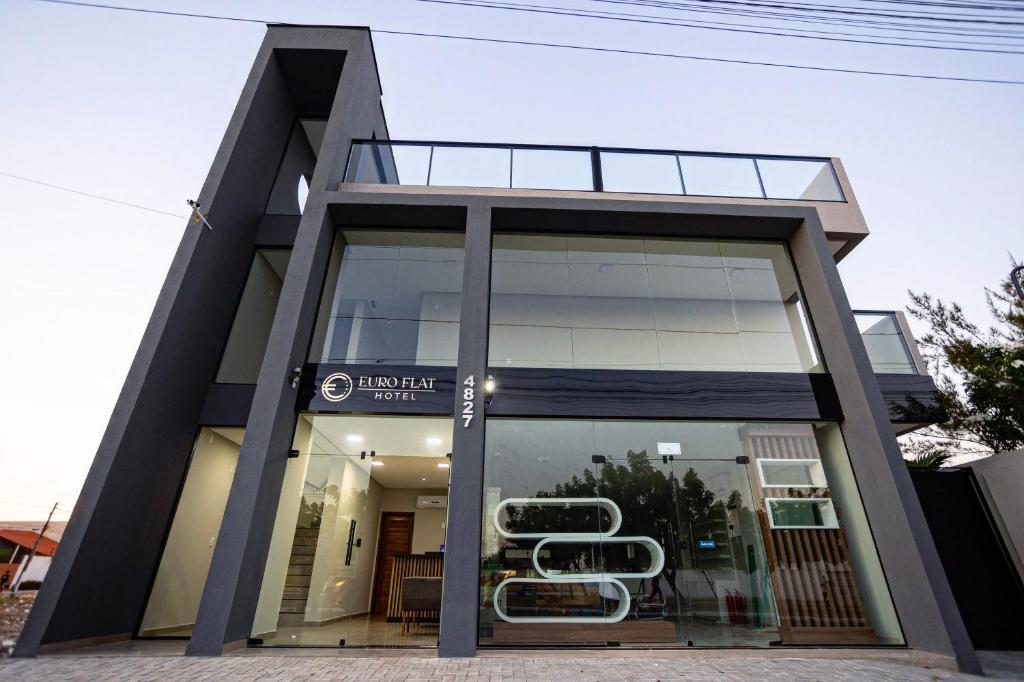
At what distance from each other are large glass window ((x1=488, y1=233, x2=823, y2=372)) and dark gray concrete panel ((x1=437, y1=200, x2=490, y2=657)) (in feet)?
1.65

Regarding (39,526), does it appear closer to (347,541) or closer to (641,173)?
(347,541)

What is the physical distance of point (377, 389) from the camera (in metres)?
5.72

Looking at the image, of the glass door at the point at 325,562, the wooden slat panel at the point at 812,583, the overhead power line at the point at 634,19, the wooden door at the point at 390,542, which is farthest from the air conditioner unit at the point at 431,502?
the overhead power line at the point at 634,19

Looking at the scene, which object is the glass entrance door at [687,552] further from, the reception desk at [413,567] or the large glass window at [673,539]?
the reception desk at [413,567]

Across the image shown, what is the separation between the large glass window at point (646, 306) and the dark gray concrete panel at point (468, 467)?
0.50 meters

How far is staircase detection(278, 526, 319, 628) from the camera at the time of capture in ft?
15.6

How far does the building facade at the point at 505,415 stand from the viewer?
4734 mm

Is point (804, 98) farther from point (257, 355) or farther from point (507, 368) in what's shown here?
point (257, 355)

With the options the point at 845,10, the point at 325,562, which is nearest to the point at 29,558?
the point at 325,562

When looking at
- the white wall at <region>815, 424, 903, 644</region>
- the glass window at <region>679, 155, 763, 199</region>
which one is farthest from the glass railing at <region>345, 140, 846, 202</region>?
the white wall at <region>815, 424, 903, 644</region>

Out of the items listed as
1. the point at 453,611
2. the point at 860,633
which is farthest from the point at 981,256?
the point at 453,611

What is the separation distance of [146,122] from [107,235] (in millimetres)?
2639

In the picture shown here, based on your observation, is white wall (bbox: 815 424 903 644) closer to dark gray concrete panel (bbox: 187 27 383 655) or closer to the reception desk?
the reception desk

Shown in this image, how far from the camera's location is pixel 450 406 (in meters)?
5.62
